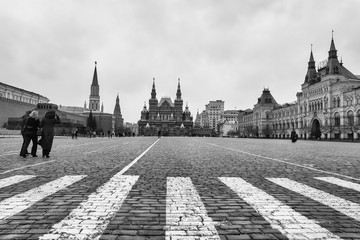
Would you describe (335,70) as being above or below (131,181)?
above

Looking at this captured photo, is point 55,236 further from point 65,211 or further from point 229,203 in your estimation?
point 229,203

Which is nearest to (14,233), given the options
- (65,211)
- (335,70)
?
(65,211)

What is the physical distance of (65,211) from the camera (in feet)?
12.6

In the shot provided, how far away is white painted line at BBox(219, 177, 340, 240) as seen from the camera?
121 inches

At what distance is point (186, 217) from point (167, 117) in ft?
541

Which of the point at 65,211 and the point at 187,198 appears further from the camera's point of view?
the point at 187,198

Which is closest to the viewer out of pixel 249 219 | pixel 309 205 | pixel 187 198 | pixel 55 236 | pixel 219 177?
pixel 55 236

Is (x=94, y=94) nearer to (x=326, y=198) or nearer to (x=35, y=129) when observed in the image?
(x=35, y=129)

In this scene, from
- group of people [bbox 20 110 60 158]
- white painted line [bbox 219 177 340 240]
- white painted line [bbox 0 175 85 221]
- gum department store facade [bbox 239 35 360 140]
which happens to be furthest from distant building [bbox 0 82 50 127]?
white painted line [bbox 219 177 340 240]

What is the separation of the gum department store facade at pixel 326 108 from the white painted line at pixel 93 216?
56243mm

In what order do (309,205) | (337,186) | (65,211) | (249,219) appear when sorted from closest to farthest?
(249,219)
(65,211)
(309,205)
(337,186)

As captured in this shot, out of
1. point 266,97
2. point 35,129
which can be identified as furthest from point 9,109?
point 266,97

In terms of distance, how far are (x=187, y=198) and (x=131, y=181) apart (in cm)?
193

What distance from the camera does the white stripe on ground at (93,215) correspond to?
3016 millimetres
